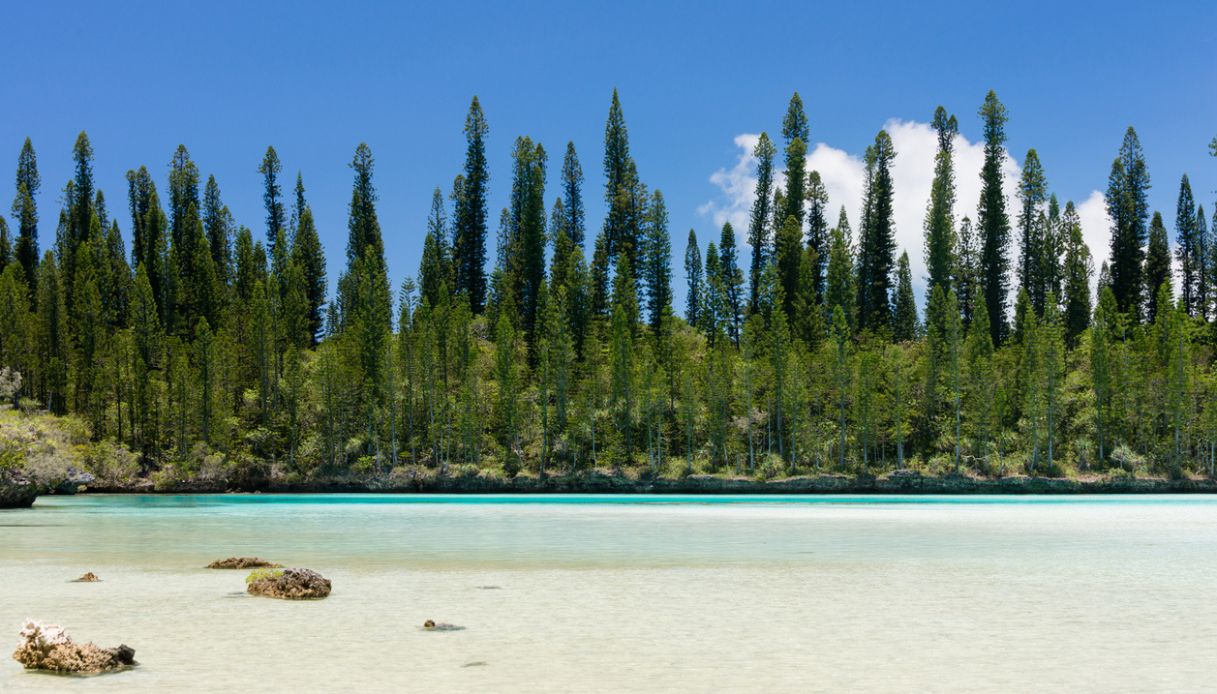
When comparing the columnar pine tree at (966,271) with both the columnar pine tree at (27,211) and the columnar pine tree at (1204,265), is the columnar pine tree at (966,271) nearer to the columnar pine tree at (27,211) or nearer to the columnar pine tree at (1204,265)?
the columnar pine tree at (1204,265)

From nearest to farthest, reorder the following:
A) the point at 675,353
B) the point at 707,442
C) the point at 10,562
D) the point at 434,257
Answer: the point at 10,562
the point at 707,442
the point at 675,353
the point at 434,257

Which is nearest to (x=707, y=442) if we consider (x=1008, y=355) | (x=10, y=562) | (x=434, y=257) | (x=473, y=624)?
(x=1008, y=355)

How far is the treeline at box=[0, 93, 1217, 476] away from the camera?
8144 cm

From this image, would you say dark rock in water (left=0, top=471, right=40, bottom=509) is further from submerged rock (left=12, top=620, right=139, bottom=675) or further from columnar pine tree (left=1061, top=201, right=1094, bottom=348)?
columnar pine tree (left=1061, top=201, right=1094, bottom=348)

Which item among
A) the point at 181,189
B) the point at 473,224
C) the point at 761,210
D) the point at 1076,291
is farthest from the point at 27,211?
the point at 1076,291

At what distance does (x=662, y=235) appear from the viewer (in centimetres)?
10706

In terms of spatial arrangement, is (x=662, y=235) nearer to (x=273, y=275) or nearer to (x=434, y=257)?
(x=434, y=257)

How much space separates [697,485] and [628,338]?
16.1m

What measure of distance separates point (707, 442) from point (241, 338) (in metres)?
52.8

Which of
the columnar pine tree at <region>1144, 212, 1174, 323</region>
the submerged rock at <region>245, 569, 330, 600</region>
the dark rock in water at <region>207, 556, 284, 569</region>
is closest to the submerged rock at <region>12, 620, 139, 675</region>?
the submerged rock at <region>245, 569, 330, 600</region>

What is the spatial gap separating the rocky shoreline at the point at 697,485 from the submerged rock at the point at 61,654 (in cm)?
6657

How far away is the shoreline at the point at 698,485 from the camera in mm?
72250

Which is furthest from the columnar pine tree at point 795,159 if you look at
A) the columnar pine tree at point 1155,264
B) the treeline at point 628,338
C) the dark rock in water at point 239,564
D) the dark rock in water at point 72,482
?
the dark rock in water at point 239,564

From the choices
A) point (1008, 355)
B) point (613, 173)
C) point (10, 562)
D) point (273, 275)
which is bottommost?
point (10, 562)
